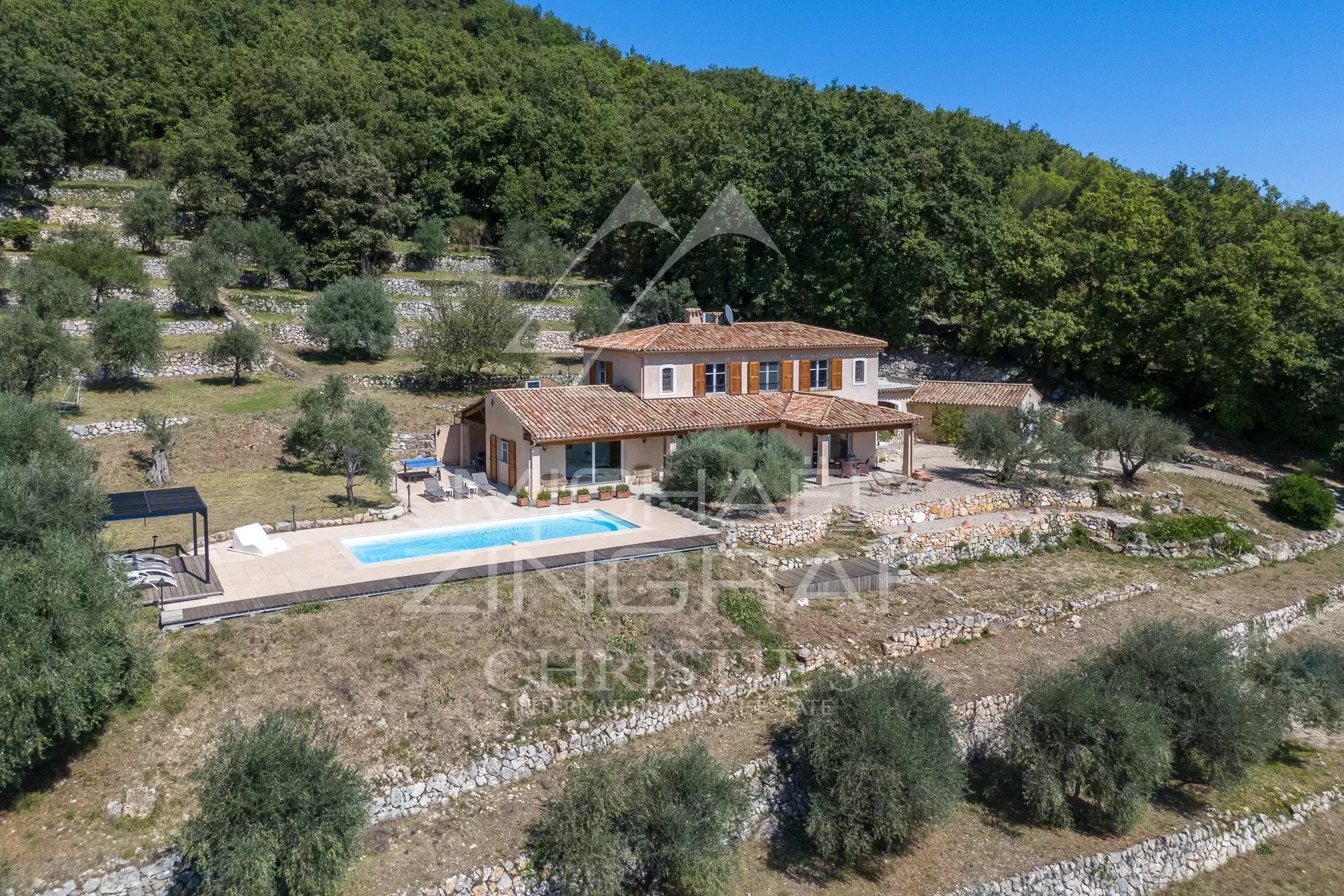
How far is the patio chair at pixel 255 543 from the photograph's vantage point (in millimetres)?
18500

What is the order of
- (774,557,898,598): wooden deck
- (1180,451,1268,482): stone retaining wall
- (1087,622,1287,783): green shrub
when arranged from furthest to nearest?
1. (1180,451,1268,482): stone retaining wall
2. (774,557,898,598): wooden deck
3. (1087,622,1287,783): green shrub

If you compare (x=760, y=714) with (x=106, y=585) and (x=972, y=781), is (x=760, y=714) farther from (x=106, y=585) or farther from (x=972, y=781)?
(x=106, y=585)

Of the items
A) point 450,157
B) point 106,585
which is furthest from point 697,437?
point 450,157

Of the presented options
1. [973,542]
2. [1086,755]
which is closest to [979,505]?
[973,542]

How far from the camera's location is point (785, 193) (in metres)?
40.3

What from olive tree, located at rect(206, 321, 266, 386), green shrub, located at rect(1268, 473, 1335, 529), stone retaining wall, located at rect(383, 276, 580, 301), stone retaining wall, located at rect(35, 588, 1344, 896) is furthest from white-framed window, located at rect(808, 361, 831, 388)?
stone retaining wall, located at rect(383, 276, 580, 301)

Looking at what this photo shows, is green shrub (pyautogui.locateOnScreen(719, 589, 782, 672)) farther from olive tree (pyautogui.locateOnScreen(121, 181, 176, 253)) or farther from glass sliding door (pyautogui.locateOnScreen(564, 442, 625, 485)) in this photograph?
olive tree (pyautogui.locateOnScreen(121, 181, 176, 253))

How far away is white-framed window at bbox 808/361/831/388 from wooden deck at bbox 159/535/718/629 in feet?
38.6

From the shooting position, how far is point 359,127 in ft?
175

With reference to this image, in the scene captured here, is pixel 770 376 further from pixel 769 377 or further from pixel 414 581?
pixel 414 581

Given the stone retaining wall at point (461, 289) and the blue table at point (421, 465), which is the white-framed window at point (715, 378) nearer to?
the blue table at point (421, 465)

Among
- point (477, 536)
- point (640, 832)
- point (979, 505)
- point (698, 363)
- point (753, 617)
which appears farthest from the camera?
point (698, 363)

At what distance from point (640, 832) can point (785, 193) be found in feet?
111

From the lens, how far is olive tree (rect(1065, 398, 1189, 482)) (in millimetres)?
29219
